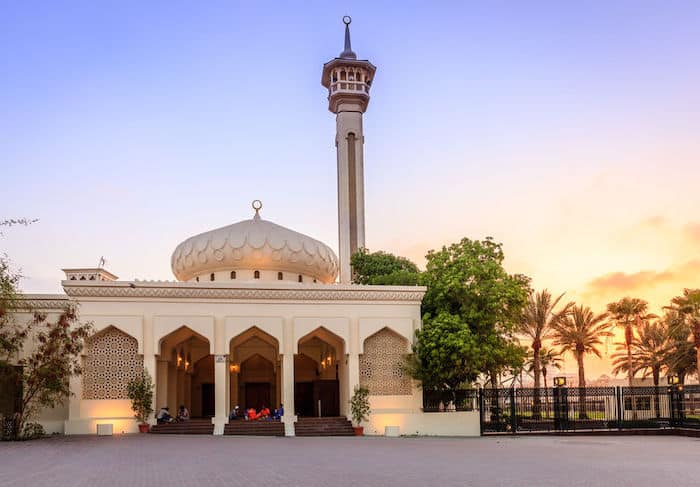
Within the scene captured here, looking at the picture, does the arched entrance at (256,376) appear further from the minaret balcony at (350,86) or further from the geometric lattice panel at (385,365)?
the minaret balcony at (350,86)

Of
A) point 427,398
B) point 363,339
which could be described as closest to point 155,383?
point 363,339

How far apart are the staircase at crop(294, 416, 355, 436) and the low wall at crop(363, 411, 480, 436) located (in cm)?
123

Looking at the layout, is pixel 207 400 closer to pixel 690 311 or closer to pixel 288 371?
pixel 288 371

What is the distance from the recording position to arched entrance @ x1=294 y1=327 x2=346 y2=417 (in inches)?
1067

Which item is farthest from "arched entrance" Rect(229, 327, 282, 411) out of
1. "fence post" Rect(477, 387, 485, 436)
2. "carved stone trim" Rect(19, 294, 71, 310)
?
"fence post" Rect(477, 387, 485, 436)

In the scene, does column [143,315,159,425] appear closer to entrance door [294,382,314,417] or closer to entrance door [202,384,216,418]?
entrance door [202,384,216,418]

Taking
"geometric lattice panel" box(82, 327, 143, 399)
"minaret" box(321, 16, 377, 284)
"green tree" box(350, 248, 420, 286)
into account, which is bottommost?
"geometric lattice panel" box(82, 327, 143, 399)

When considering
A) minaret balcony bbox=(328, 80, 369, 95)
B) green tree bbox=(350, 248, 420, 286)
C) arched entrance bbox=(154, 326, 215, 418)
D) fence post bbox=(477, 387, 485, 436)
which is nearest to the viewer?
fence post bbox=(477, 387, 485, 436)

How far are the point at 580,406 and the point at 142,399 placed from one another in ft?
44.1

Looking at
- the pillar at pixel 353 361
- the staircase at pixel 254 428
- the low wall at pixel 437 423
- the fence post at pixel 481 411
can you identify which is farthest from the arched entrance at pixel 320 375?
the fence post at pixel 481 411

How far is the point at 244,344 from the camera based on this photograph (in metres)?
29.0

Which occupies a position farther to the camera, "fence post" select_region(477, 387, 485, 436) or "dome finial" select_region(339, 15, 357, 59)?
"dome finial" select_region(339, 15, 357, 59)

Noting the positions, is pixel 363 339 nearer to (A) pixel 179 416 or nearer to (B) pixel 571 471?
(A) pixel 179 416

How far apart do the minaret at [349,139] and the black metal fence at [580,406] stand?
49.1 ft
